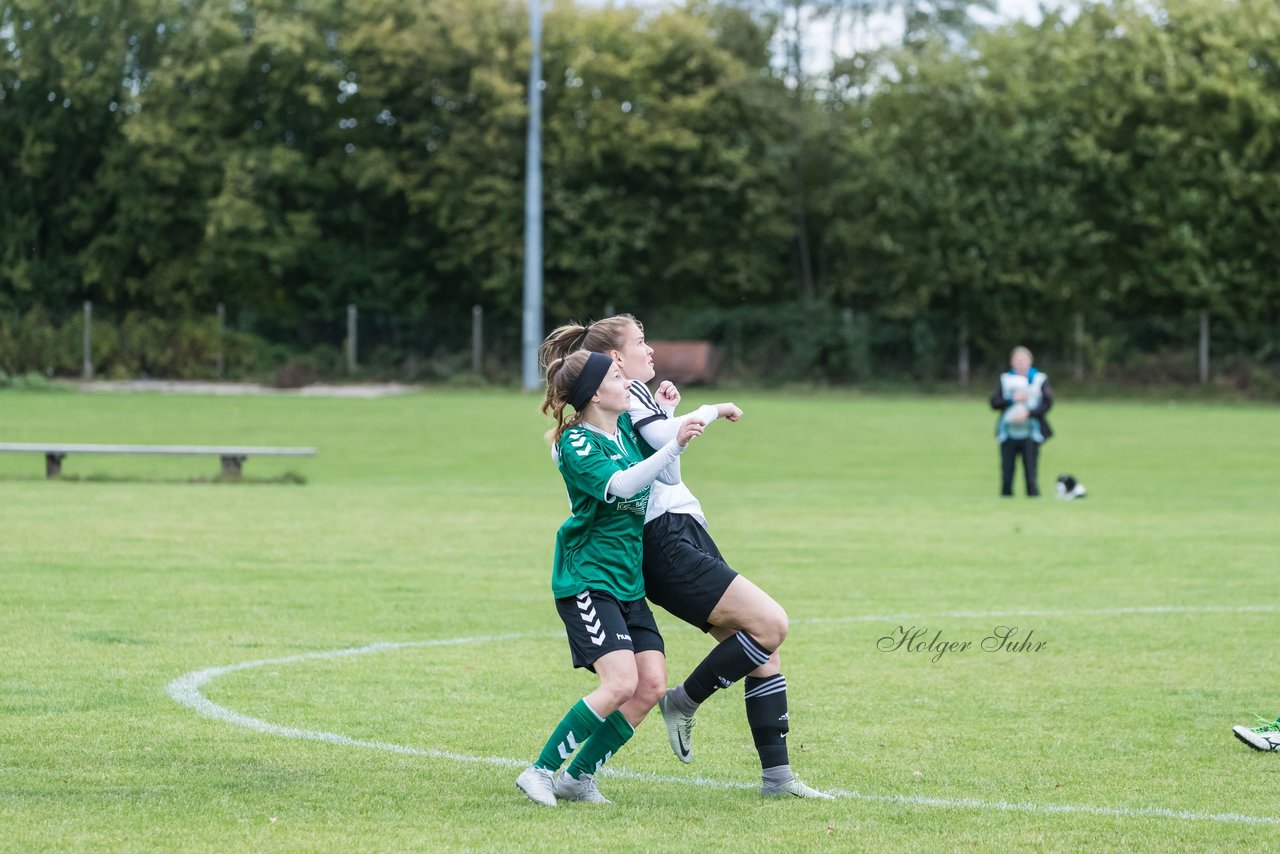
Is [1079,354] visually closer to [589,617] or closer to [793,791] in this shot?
[793,791]

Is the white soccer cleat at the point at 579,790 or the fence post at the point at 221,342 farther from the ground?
the fence post at the point at 221,342

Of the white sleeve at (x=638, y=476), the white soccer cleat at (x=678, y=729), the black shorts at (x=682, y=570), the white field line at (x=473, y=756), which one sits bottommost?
the white field line at (x=473, y=756)

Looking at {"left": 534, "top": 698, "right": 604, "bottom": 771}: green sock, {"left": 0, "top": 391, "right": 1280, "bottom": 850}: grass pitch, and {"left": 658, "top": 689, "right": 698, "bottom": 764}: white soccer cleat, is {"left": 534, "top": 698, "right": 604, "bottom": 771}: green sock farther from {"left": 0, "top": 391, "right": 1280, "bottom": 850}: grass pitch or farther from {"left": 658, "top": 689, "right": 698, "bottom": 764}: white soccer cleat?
{"left": 658, "top": 689, "right": 698, "bottom": 764}: white soccer cleat

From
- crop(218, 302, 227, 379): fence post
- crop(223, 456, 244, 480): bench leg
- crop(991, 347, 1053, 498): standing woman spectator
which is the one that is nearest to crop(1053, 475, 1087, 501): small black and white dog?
crop(991, 347, 1053, 498): standing woman spectator

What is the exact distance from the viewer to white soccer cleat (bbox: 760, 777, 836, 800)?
242 inches

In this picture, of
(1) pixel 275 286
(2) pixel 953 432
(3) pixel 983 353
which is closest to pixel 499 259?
(1) pixel 275 286

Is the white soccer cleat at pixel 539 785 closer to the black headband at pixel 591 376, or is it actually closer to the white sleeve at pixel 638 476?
the white sleeve at pixel 638 476

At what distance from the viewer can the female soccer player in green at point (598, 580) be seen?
601 cm

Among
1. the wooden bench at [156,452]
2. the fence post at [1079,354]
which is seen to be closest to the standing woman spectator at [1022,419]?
the wooden bench at [156,452]

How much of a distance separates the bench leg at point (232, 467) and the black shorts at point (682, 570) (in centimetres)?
1518

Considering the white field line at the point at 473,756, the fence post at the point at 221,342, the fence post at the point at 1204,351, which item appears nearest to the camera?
the white field line at the point at 473,756

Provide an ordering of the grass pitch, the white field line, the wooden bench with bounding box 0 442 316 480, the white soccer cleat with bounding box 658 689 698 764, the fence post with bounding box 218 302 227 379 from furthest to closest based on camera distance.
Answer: the fence post with bounding box 218 302 227 379 < the wooden bench with bounding box 0 442 316 480 < the white soccer cleat with bounding box 658 689 698 764 < the white field line < the grass pitch

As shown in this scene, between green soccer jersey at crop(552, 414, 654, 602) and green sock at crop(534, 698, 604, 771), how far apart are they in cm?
42

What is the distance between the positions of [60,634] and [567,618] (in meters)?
4.63
